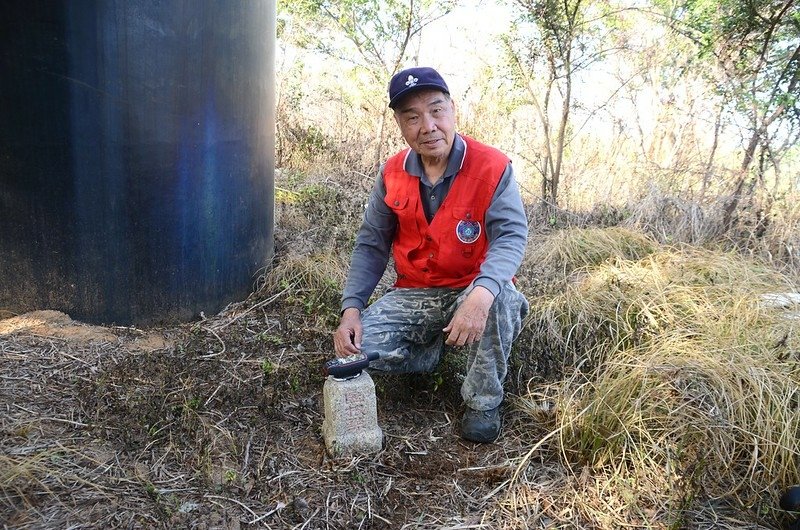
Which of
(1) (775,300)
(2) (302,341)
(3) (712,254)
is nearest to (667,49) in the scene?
(3) (712,254)

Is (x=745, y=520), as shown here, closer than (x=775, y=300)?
Yes

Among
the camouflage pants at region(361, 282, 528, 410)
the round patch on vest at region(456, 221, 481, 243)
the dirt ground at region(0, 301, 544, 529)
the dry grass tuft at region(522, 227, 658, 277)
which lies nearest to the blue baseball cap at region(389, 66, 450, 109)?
the round patch on vest at region(456, 221, 481, 243)

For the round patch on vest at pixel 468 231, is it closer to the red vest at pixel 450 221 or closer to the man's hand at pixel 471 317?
the red vest at pixel 450 221

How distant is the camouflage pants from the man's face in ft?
1.87

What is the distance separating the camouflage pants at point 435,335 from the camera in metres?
2.41

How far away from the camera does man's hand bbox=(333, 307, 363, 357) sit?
2406 millimetres

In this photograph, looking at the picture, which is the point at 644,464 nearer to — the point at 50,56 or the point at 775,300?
the point at 775,300

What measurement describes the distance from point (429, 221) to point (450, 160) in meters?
0.26

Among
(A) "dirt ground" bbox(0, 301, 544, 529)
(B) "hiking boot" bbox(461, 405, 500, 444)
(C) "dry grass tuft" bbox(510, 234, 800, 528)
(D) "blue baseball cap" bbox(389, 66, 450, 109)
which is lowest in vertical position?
(A) "dirt ground" bbox(0, 301, 544, 529)

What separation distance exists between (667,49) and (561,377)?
14.3ft

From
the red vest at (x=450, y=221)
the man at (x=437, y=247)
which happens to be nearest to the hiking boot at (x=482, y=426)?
the man at (x=437, y=247)

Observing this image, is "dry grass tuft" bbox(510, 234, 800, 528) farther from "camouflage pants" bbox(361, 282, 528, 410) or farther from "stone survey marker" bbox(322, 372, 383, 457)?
"stone survey marker" bbox(322, 372, 383, 457)

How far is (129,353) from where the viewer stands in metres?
2.83

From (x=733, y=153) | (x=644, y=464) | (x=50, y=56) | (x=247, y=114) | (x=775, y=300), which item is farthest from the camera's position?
(x=733, y=153)
